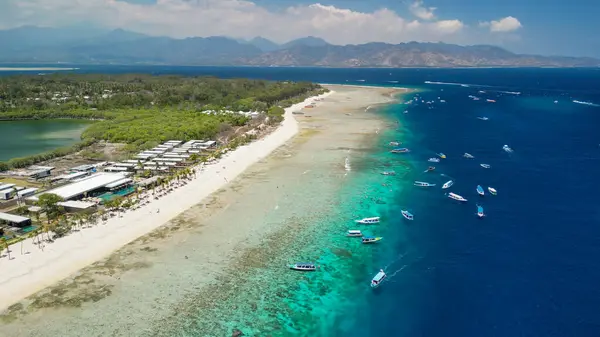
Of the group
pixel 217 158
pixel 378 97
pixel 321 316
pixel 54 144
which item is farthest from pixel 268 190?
pixel 378 97

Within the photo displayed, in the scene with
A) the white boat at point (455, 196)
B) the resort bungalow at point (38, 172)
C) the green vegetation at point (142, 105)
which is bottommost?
the white boat at point (455, 196)

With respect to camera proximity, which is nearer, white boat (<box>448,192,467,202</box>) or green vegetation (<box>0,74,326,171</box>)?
white boat (<box>448,192,467,202</box>)

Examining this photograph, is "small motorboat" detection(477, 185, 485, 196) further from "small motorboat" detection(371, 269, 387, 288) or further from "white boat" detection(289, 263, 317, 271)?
"white boat" detection(289, 263, 317, 271)

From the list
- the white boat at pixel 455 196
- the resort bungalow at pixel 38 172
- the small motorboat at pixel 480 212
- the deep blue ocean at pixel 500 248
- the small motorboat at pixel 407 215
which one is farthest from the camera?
the resort bungalow at pixel 38 172

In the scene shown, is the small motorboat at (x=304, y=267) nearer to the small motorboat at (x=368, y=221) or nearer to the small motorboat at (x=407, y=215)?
the small motorboat at (x=368, y=221)

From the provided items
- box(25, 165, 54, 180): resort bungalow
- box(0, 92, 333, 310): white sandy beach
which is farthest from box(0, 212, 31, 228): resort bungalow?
box(25, 165, 54, 180): resort bungalow

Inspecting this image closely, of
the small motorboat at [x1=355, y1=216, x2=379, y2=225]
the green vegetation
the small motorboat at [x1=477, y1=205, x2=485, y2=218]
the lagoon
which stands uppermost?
the green vegetation

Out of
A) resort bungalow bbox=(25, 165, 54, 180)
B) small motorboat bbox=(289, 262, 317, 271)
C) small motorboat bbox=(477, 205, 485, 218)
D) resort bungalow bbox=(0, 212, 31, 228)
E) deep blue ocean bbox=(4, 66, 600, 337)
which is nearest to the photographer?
deep blue ocean bbox=(4, 66, 600, 337)

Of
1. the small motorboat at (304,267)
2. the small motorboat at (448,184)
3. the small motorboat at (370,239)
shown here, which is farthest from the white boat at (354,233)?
the small motorboat at (448,184)
